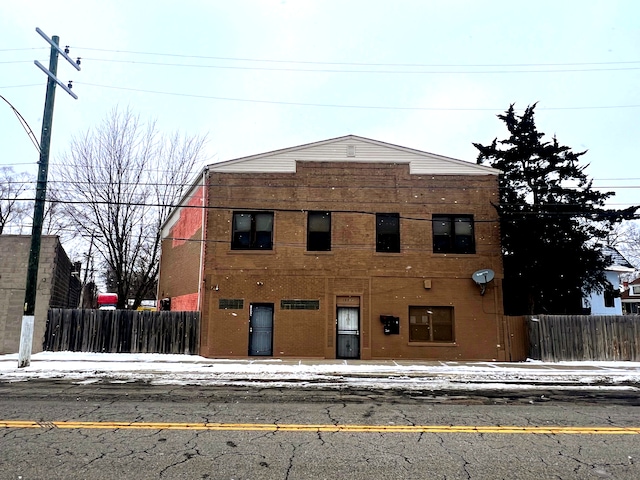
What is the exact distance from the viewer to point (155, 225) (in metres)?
28.3

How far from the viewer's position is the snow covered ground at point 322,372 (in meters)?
11.1

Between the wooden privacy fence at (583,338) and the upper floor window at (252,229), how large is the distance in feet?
35.2

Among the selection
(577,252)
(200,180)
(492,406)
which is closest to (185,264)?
(200,180)

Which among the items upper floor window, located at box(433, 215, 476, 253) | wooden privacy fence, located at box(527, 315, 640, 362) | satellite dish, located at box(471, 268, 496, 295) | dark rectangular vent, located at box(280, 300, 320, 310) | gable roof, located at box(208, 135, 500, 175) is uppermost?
gable roof, located at box(208, 135, 500, 175)

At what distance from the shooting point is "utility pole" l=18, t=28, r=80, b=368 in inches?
537

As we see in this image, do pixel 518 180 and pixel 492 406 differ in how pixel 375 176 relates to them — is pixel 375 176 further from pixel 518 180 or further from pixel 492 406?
pixel 492 406

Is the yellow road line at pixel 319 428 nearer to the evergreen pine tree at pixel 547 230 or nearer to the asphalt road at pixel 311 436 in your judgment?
the asphalt road at pixel 311 436

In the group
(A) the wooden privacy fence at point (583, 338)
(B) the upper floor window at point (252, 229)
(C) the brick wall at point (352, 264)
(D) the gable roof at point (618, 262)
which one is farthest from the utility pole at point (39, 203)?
(D) the gable roof at point (618, 262)

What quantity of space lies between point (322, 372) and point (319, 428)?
6767 mm

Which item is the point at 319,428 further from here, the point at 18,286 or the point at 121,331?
the point at 18,286

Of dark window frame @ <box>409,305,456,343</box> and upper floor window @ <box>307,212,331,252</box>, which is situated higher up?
upper floor window @ <box>307,212,331,252</box>

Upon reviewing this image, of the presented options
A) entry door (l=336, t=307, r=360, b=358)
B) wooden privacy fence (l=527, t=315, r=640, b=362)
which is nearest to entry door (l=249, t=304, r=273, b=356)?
entry door (l=336, t=307, r=360, b=358)

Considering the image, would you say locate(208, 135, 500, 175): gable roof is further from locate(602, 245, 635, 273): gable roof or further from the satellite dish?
locate(602, 245, 635, 273): gable roof

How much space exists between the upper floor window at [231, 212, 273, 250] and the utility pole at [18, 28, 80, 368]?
6.54m
